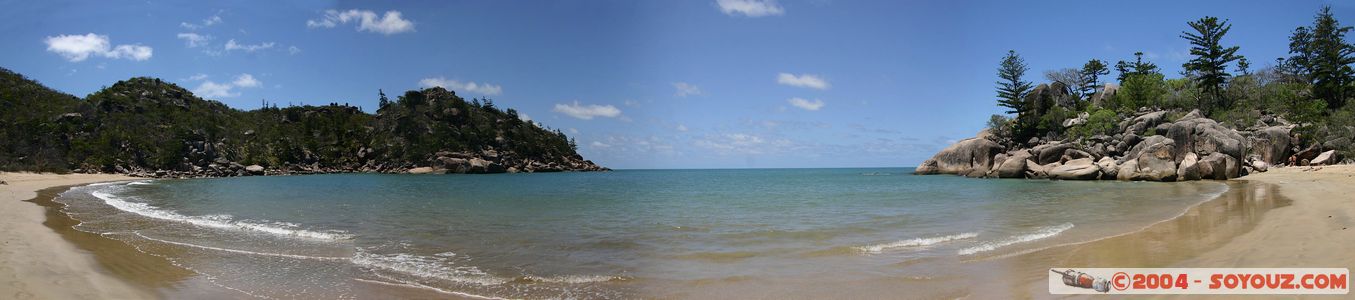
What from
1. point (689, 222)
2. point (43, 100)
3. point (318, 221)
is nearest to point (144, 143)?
point (43, 100)

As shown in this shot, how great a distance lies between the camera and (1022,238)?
1146cm

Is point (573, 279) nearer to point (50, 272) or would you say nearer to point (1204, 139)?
point (50, 272)

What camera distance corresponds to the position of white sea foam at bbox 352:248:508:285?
8242 mm

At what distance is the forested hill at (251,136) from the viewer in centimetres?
6425

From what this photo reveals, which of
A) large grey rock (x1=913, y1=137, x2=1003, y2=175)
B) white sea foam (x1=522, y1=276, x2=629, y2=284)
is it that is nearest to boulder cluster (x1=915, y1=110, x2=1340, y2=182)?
large grey rock (x1=913, y1=137, x2=1003, y2=175)

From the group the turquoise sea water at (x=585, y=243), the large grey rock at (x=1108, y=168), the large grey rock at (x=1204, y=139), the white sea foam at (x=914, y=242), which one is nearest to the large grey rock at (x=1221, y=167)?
the large grey rock at (x=1204, y=139)

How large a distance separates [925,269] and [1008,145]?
194 ft

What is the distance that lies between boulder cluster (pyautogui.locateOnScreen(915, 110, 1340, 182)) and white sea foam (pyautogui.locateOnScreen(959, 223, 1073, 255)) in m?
29.9

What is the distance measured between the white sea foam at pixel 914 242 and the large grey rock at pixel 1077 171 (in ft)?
111

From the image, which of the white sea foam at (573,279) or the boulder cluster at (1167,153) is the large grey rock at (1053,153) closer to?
the boulder cluster at (1167,153)

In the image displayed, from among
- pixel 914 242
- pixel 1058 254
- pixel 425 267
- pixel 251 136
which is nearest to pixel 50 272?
pixel 425 267

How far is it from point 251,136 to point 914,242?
115614 millimetres

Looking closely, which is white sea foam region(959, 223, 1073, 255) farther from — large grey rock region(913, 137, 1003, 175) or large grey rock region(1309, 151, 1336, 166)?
large grey rock region(913, 137, 1003, 175)

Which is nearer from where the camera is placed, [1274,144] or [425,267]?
[425,267]
